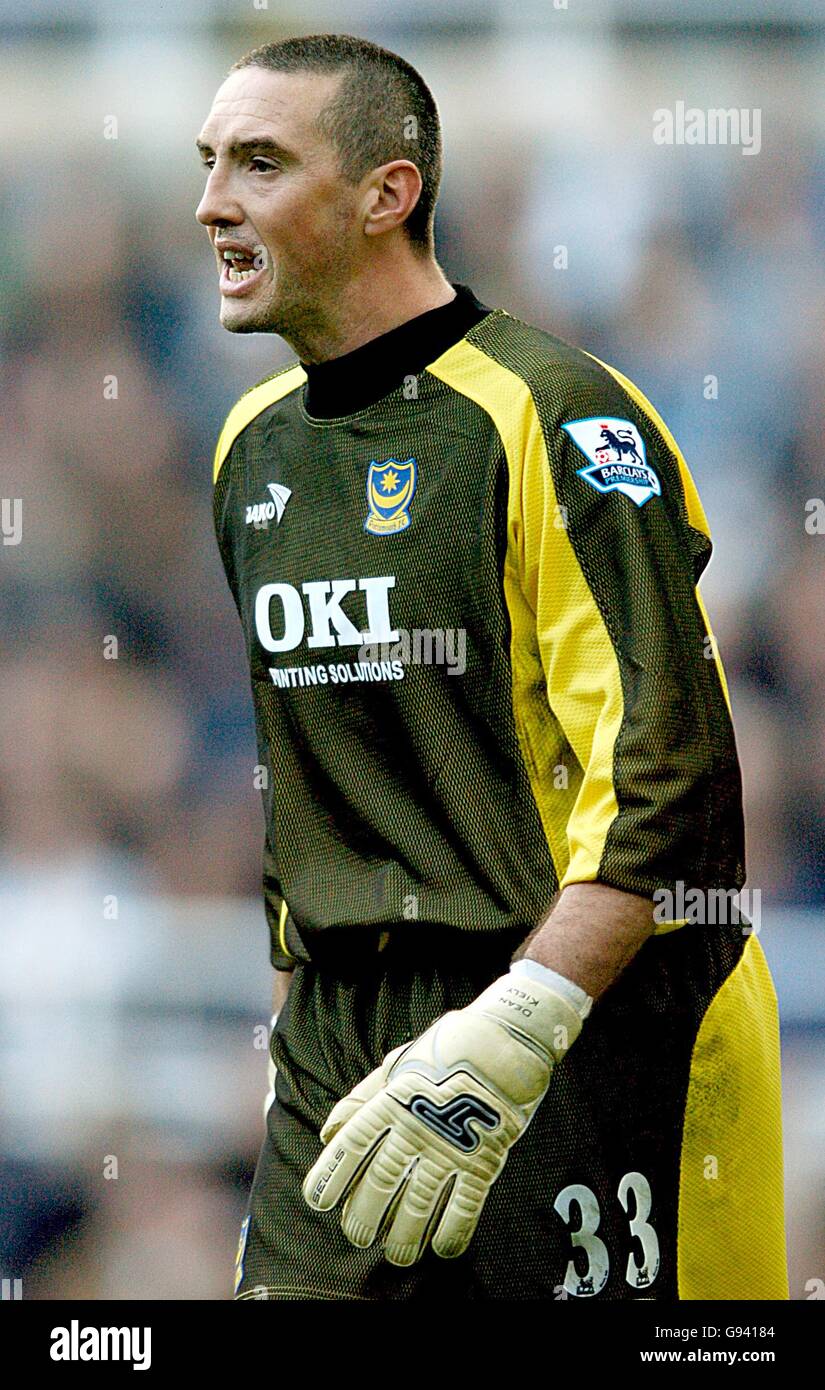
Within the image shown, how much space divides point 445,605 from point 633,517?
0.94 ft

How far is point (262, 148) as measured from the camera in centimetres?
285

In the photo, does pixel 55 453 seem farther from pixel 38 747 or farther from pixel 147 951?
pixel 147 951

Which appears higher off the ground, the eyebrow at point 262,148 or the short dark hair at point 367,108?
the short dark hair at point 367,108

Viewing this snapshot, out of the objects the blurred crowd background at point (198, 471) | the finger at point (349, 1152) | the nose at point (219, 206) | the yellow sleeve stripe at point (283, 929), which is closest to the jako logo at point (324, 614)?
the yellow sleeve stripe at point (283, 929)

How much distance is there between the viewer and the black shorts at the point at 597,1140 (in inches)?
104

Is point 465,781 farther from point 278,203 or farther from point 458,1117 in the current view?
point 278,203

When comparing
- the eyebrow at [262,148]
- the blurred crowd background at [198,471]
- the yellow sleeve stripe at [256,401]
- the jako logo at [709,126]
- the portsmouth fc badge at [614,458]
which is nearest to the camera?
the portsmouth fc badge at [614,458]

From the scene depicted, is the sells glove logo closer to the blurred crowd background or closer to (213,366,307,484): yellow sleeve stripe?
(213,366,307,484): yellow sleeve stripe

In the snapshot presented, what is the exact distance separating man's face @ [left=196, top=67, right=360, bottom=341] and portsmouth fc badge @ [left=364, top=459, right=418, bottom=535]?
264mm

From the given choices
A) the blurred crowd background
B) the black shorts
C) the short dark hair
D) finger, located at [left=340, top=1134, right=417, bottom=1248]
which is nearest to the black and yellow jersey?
the black shorts

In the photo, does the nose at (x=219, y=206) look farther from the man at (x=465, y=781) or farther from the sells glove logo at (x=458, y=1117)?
the sells glove logo at (x=458, y=1117)

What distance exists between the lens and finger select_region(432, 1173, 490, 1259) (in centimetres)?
243

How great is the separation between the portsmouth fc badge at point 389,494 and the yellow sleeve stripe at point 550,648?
132mm
